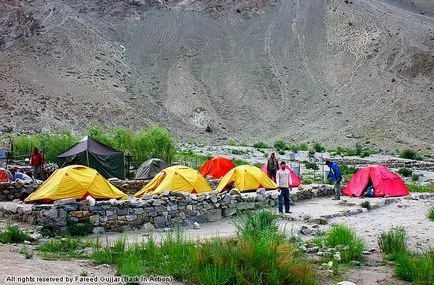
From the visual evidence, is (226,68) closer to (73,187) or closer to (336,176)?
(336,176)

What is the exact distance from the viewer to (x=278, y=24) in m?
75.9

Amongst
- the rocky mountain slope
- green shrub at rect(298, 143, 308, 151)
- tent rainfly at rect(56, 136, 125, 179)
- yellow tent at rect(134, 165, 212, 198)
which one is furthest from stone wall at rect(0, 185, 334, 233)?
the rocky mountain slope

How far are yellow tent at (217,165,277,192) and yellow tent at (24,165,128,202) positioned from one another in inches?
203

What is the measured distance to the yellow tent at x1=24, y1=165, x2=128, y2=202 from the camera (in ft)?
43.4

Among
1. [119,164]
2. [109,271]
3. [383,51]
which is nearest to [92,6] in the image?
[383,51]

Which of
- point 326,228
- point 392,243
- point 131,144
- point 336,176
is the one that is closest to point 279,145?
point 131,144

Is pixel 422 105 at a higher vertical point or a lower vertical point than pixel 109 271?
higher

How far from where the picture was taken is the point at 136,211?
39.2 ft

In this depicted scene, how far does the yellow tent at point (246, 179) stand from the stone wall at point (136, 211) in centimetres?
270

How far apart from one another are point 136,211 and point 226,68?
57037 mm

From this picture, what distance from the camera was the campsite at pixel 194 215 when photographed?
7938 millimetres

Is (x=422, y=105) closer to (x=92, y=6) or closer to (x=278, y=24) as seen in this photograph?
(x=278, y=24)

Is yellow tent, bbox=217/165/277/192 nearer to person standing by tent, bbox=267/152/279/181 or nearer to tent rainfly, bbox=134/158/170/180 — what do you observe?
person standing by tent, bbox=267/152/279/181

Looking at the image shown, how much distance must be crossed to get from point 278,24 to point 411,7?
24708mm
